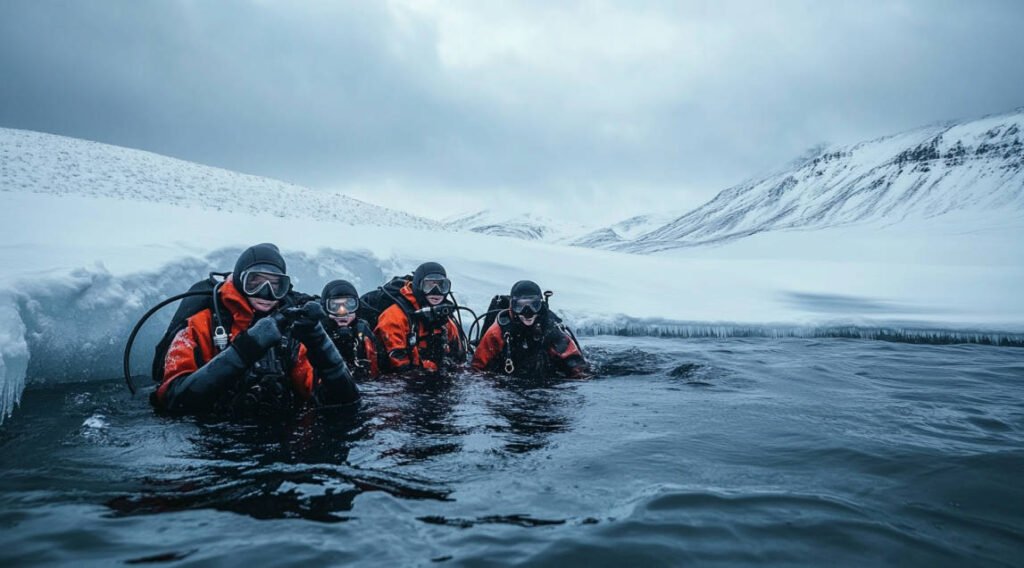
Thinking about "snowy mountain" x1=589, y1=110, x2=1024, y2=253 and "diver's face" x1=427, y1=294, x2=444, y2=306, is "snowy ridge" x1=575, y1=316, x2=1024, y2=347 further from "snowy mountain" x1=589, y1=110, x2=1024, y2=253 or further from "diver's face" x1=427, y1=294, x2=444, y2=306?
"snowy mountain" x1=589, y1=110, x2=1024, y2=253

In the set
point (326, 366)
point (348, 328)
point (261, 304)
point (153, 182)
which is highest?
point (153, 182)

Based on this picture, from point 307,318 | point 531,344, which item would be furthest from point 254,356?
point 531,344

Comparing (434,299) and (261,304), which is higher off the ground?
(434,299)

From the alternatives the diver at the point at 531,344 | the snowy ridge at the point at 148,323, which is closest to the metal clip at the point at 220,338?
the snowy ridge at the point at 148,323

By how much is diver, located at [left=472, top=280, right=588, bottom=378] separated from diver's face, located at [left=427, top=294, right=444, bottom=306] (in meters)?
0.71

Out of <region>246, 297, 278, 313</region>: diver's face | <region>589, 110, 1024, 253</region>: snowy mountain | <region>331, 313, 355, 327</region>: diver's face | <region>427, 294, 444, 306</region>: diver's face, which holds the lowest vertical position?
<region>331, 313, 355, 327</region>: diver's face

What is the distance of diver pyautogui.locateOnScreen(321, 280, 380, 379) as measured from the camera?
6527 millimetres

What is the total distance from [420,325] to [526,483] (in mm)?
4403

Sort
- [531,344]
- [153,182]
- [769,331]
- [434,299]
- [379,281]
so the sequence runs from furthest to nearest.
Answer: [153,182]
[769,331]
[379,281]
[434,299]
[531,344]

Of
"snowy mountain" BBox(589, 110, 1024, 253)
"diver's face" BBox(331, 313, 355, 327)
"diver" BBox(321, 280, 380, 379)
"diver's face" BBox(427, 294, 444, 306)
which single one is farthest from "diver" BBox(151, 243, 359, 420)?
"snowy mountain" BBox(589, 110, 1024, 253)

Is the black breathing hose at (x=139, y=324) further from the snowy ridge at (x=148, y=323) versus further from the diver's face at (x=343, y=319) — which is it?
the diver's face at (x=343, y=319)

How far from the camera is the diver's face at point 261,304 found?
4.54 m

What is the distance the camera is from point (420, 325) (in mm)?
7504

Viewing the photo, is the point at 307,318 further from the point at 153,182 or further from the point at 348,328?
the point at 153,182
